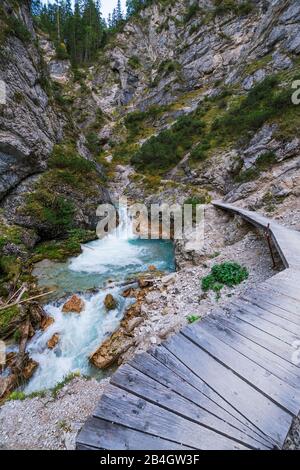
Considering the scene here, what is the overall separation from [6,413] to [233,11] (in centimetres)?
5472

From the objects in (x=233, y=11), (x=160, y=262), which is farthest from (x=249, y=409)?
(x=233, y=11)

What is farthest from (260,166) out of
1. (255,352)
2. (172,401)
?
(172,401)

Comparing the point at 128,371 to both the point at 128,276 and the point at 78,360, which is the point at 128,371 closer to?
the point at 78,360

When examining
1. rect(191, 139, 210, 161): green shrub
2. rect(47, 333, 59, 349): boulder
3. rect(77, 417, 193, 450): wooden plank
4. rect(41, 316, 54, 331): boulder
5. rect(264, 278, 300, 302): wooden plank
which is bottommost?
rect(47, 333, 59, 349): boulder

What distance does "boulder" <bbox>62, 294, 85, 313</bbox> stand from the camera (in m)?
7.24

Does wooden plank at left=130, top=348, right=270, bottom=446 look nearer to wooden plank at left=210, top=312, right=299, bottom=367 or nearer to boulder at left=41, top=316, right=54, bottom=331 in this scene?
wooden plank at left=210, top=312, right=299, bottom=367

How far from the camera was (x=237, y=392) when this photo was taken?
195cm

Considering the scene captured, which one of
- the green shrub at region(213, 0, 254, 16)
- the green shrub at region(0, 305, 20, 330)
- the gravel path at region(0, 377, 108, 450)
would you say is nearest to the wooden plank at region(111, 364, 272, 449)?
the gravel path at region(0, 377, 108, 450)

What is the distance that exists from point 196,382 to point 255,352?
2.63 ft

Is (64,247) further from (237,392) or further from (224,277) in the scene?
(237,392)

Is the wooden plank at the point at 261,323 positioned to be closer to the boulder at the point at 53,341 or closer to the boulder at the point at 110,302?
the boulder at the point at 110,302

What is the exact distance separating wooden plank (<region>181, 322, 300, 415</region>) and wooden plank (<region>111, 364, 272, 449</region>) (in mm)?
430

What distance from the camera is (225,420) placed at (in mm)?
1728

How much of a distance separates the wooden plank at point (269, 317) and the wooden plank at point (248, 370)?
31.6 inches
